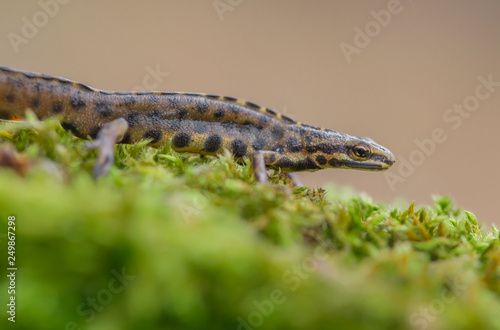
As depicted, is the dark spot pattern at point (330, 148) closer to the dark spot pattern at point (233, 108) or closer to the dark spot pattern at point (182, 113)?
the dark spot pattern at point (233, 108)

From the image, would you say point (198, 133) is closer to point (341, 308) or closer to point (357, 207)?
point (357, 207)

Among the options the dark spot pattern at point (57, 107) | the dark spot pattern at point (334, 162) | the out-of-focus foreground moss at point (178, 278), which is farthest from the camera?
the dark spot pattern at point (334, 162)

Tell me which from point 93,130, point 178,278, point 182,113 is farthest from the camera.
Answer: point 182,113

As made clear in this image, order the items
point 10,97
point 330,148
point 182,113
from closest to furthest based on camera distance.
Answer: point 10,97 → point 182,113 → point 330,148

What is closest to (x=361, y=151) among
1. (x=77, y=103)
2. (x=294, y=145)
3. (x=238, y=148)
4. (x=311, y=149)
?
(x=311, y=149)

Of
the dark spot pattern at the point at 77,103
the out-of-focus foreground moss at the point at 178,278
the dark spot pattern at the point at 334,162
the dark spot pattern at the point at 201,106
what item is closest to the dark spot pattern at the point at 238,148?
the dark spot pattern at the point at 201,106

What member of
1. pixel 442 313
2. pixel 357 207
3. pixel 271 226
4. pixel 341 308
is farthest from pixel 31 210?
pixel 357 207

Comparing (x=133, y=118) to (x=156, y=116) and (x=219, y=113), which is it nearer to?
(x=156, y=116)
